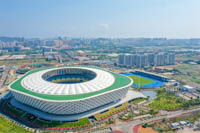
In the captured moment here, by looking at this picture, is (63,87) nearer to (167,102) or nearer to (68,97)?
(68,97)

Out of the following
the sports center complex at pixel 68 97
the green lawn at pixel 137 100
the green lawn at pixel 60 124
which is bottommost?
the green lawn at pixel 60 124

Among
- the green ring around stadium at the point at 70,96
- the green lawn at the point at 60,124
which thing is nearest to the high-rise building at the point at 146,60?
the green ring around stadium at the point at 70,96

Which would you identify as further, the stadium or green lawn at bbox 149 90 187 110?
green lawn at bbox 149 90 187 110

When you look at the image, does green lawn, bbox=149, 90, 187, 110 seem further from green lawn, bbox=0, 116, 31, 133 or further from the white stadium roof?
green lawn, bbox=0, 116, 31, 133

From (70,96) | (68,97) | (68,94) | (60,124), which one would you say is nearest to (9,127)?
(60,124)

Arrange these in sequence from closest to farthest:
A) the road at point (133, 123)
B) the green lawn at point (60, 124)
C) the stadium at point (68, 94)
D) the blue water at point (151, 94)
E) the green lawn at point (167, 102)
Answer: the road at point (133, 123) → the green lawn at point (60, 124) → the stadium at point (68, 94) → the green lawn at point (167, 102) → the blue water at point (151, 94)

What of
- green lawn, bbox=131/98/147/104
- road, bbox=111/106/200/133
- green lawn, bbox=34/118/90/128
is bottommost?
road, bbox=111/106/200/133

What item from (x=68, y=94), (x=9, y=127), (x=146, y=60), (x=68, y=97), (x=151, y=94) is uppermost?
(x=146, y=60)

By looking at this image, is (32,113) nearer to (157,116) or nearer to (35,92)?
(35,92)

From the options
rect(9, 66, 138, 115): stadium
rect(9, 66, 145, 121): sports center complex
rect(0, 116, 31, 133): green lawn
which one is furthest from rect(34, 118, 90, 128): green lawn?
rect(0, 116, 31, 133): green lawn

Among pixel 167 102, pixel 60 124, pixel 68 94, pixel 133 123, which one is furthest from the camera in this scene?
pixel 167 102

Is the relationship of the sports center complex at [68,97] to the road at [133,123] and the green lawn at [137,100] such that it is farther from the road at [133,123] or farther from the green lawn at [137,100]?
the road at [133,123]
